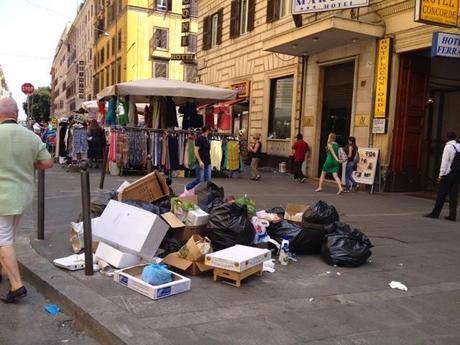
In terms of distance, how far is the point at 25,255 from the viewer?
5613 mm

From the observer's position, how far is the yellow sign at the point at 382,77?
13.0m

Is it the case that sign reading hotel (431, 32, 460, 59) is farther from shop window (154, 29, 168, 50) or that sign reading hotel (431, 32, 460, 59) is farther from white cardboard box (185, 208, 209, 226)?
shop window (154, 29, 168, 50)

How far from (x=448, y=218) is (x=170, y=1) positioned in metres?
32.7

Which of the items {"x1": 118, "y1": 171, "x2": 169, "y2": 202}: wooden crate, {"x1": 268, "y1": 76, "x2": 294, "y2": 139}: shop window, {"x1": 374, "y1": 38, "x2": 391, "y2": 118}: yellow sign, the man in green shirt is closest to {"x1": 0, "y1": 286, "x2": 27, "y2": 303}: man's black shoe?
the man in green shirt

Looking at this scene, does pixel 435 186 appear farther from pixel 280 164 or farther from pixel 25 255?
pixel 25 255

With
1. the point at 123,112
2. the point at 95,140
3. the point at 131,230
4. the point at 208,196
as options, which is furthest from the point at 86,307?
the point at 95,140

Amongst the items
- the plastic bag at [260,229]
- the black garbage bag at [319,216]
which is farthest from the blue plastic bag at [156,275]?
the black garbage bag at [319,216]

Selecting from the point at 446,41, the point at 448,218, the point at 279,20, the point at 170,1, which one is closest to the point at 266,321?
the point at 448,218

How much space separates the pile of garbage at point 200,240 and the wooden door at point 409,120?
7.29 meters

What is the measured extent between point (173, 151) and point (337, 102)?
541cm

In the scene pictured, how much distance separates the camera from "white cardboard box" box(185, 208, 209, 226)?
5770mm

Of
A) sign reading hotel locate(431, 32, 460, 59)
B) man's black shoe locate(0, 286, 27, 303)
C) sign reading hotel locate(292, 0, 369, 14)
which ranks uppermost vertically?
sign reading hotel locate(292, 0, 369, 14)

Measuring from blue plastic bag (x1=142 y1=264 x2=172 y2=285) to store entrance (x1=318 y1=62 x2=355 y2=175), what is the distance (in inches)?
448

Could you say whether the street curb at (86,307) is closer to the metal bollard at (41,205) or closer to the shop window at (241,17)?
the metal bollard at (41,205)
